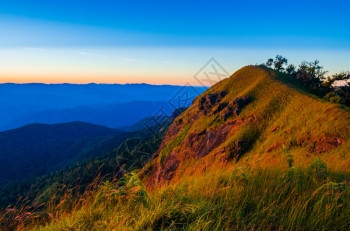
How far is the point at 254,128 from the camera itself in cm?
6338

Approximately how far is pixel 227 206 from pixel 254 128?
5974 centimetres

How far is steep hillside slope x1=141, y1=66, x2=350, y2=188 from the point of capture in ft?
131

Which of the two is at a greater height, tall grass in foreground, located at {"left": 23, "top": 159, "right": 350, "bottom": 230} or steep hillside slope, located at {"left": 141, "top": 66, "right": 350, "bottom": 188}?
tall grass in foreground, located at {"left": 23, "top": 159, "right": 350, "bottom": 230}

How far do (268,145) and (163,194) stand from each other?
4682cm

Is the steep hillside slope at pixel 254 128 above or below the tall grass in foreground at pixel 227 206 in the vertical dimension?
below

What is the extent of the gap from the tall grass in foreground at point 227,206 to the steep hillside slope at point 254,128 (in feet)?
61.6

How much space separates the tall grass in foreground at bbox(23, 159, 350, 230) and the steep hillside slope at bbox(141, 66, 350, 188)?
18.8 metres

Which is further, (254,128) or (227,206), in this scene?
(254,128)

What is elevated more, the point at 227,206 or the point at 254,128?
the point at 227,206

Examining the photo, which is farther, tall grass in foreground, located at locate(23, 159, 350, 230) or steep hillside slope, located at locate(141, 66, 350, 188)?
steep hillside slope, located at locate(141, 66, 350, 188)

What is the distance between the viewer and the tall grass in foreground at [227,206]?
5.25 metres

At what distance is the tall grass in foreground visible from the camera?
5.25m

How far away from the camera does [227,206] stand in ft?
18.9

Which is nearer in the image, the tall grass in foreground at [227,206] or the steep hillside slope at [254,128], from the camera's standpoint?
the tall grass in foreground at [227,206]
